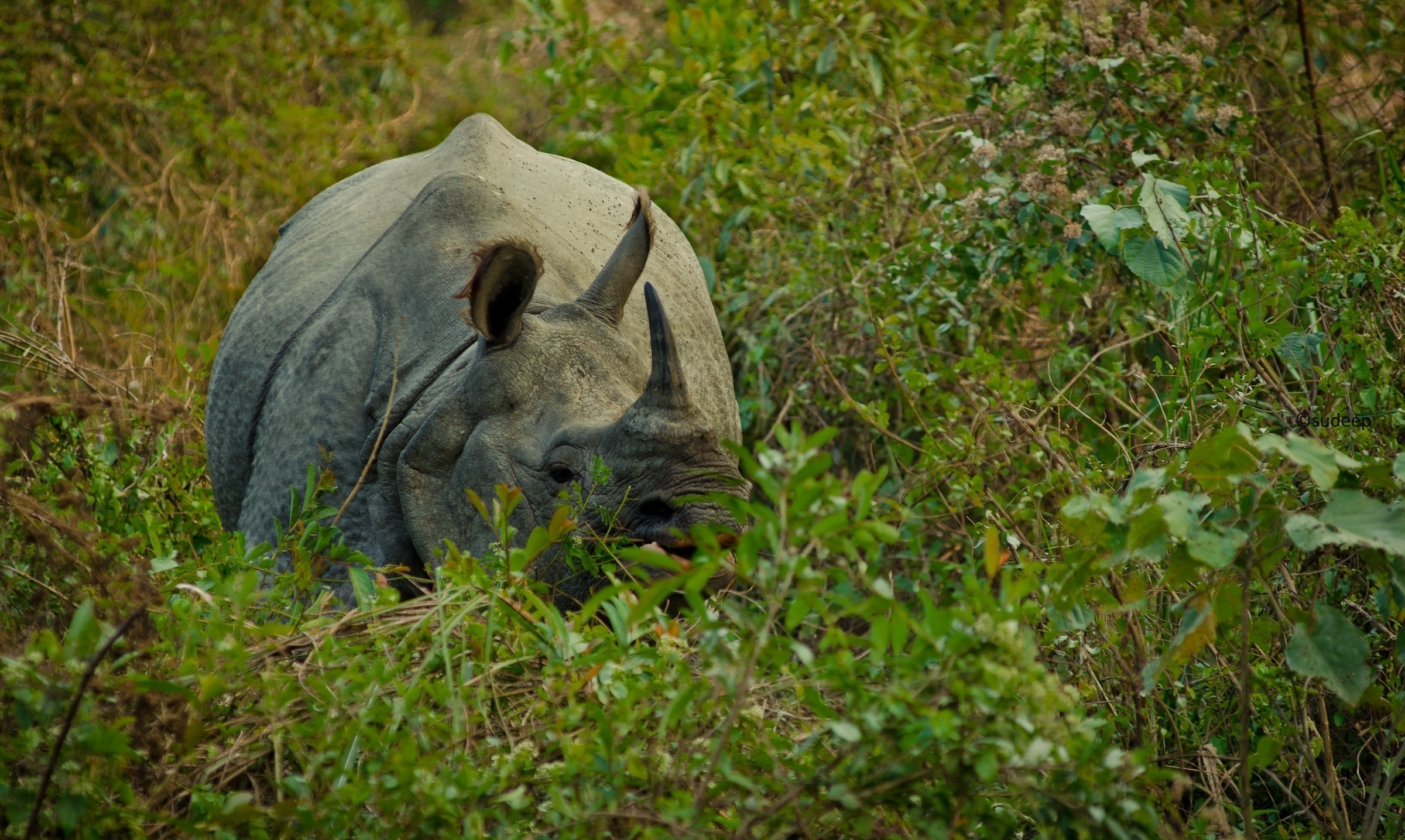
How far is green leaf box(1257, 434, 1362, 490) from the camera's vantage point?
2.23 metres

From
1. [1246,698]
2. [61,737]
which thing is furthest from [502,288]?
[1246,698]

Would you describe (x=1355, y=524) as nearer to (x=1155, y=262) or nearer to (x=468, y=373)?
(x=1155, y=262)

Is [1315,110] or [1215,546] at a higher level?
[1215,546]

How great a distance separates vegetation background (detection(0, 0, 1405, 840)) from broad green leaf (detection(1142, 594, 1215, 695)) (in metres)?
0.01

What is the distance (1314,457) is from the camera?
2277 mm

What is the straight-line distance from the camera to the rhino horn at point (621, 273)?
3.98 m

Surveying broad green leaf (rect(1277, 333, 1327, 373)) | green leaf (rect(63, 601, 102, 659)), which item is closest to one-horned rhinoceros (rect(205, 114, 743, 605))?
green leaf (rect(63, 601, 102, 659))

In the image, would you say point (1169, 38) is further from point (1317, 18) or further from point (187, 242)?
point (187, 242)

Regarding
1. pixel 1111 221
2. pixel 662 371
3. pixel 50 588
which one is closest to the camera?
pixel 50 588

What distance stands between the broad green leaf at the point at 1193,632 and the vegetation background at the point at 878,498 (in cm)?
1

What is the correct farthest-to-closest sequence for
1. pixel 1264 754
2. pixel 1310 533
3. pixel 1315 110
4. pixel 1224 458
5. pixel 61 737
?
pixel 1315 110 < pixel 1264 754 < pixel 1224 458 < pixel 1310 533 < pixel 61 737

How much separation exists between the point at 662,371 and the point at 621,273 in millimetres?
656

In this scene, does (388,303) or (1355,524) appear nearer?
(1355,524)

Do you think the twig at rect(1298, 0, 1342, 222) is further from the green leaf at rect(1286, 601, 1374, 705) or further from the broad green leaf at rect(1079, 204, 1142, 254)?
the green leaf at rect(1286, 601, 1374, 705)
